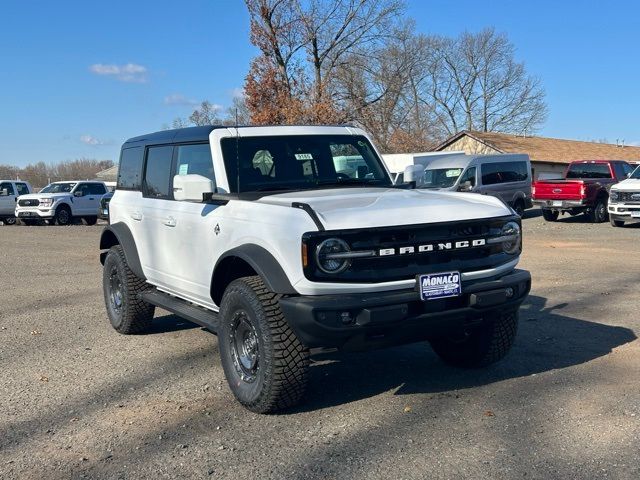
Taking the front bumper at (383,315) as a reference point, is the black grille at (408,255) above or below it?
above

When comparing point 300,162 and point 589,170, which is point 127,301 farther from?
point 589,170

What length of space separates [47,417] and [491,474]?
3.02 metres

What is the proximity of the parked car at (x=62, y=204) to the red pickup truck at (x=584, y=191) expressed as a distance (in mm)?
16574

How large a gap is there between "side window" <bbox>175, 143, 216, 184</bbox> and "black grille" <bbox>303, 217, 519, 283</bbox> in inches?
67.2

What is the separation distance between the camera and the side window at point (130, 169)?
7133 mm

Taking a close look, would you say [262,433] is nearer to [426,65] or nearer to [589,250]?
[589,250]

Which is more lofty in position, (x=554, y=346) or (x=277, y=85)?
(x=277, y=85)

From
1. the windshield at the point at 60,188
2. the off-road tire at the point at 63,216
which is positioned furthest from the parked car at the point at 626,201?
the windshield at the point at 60,188

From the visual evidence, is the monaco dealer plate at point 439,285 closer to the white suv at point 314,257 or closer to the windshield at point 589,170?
the white suv at point 314,257

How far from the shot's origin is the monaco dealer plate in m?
4.41

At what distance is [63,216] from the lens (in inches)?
1047

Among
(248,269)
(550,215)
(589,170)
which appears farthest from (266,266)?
(589,170)

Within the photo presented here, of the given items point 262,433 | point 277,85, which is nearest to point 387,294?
point 262,433

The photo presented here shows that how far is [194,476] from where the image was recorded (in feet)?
12.5
